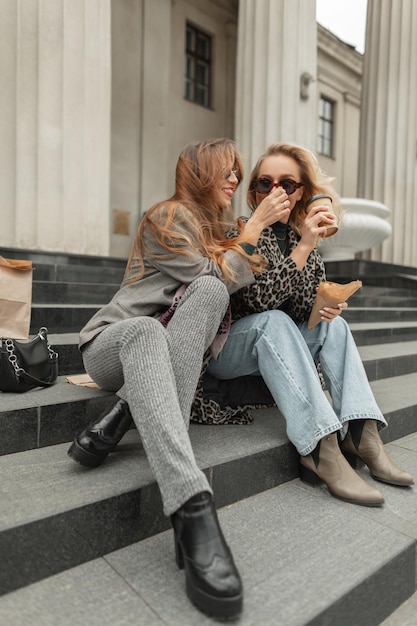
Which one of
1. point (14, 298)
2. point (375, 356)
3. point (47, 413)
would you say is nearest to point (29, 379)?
point (47, 413)

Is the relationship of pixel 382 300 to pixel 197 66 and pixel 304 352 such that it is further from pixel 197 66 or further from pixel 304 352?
pixel 197 66

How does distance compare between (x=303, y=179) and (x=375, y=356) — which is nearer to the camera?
(x=303, y=179)

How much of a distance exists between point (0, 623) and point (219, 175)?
60.7 inches

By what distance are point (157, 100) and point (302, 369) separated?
8983 mm

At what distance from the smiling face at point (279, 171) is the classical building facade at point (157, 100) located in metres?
2.82

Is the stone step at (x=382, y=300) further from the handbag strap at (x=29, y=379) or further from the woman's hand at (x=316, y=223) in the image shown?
the handbag strap at (x=29, y=379)

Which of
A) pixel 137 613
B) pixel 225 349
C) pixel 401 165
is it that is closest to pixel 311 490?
pixel 225 349

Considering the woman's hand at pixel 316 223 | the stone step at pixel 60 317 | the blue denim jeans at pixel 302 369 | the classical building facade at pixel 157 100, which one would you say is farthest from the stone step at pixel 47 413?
the classical building facade at pixel 157 100

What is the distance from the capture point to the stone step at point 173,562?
1127 mm

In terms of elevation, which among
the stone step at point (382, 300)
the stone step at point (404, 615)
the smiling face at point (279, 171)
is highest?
the smiling face at point (279, 171)

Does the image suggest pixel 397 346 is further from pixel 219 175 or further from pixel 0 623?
pixel 0 623

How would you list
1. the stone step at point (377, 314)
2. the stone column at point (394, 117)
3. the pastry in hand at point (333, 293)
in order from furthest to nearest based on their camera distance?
the stone column at point (394, 117) < the stone step at point (377, 314) < the pastry in hand at point (333, 293)

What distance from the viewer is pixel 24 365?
6.15 feet

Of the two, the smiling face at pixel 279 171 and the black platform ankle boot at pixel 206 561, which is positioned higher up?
the smiling face at pixel 279 171
